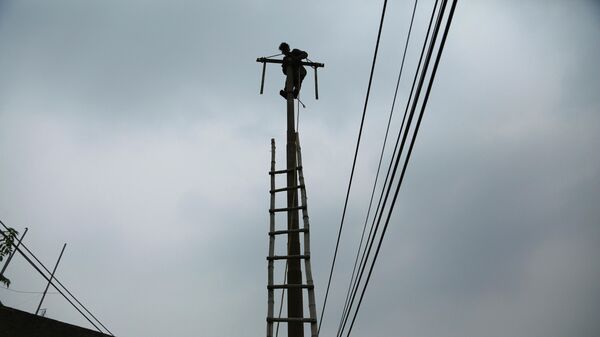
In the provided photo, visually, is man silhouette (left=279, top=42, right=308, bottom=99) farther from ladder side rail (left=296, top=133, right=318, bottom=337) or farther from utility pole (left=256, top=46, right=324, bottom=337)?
ladder side rail (left=296, top=133, right=318, bottom=337)

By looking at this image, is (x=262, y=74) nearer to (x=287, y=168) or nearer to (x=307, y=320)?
(x=287, y=168)

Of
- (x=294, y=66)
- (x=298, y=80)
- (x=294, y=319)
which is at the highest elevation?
(x=294, y=66)

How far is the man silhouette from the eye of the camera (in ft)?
21.1

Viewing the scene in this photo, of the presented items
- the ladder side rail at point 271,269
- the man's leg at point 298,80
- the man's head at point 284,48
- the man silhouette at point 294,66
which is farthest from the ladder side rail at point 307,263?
the man's head at point 284,48

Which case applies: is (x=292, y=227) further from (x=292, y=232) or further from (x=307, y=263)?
(x=307, y=263)

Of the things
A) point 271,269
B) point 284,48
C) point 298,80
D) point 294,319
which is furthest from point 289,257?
point 284,48

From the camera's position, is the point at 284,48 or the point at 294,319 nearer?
the point at 294,319

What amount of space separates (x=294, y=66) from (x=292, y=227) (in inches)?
128

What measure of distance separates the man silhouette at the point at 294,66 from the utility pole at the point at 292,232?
0.02m

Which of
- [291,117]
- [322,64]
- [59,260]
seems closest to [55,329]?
[291,117]

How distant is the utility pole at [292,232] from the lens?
169 inches

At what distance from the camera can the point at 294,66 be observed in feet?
21.3

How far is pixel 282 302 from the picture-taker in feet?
14.9

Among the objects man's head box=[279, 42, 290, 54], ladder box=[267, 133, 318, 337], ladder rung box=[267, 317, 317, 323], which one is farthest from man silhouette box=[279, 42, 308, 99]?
ladder rung box=[267, 317, 317, 323]
